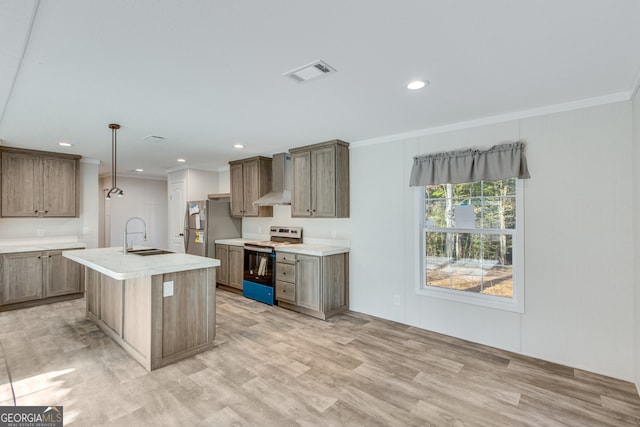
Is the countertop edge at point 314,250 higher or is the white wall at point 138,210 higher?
the white wall at point 138,210

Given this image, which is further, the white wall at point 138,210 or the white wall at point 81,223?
the white wall at point 138,210

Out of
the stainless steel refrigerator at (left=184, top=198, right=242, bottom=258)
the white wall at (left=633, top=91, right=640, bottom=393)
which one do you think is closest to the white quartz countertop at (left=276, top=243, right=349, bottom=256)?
the stainless steel refrigerator at (left=184, top=198, right=242, bottom=258)

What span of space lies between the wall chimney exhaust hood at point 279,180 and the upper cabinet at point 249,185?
0.77 feet

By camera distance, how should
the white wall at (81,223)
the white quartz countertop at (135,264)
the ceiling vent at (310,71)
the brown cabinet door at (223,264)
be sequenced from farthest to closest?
the brown cabinet door at (223,264), the white wall at (81,223), the white quartz countertop at (135,264), the ceiling vent at (310,71)

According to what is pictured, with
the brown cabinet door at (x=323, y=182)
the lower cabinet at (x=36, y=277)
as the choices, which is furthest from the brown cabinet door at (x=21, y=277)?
the brown cabinet door at (x=323, y=182)

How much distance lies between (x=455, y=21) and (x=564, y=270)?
2500 mm

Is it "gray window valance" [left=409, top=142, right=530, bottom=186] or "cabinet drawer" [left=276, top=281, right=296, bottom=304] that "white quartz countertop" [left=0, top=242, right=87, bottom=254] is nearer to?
"cabinet drawer" [left=276, top=281, right=296, bottom=304]

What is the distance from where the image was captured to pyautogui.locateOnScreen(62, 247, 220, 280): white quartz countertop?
8.43 feet

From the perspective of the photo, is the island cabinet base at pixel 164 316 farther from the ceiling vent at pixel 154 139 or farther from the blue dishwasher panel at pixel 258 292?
the ceiling vent at pixel 154 139

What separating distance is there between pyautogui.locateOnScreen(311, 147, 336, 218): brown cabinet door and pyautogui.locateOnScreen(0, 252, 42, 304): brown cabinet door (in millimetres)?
4170

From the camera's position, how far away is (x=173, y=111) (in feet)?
10.1

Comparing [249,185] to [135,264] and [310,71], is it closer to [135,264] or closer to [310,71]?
[135,264]

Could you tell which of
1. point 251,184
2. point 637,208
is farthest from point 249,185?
point 637,208

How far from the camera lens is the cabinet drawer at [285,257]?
4.41 meters
